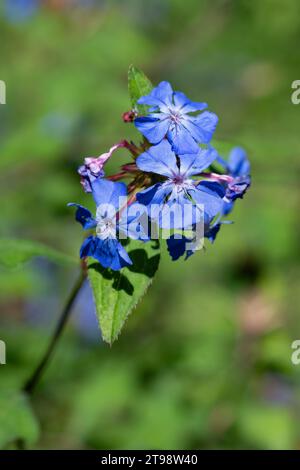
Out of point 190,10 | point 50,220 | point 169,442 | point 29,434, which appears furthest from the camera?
point 190,10

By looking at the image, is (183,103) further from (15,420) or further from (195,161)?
(15,420)

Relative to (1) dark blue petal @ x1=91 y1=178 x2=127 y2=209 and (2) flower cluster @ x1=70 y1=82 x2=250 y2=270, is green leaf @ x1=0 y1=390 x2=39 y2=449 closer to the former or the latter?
(2) flower cluster @ x1=70 y1=82 x2=250 y2=270

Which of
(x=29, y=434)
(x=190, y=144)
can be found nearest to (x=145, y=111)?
(x=190, y=144)

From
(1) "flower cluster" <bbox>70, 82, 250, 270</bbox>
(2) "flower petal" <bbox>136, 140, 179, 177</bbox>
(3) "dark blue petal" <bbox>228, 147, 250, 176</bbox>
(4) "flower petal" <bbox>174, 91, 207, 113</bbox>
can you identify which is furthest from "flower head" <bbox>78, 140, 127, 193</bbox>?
(3) "dark blue petal" <bbox>228, 147, 250, 176</bbox>

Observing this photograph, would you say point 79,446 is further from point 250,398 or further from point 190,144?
point 190,144

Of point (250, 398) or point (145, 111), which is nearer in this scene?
point (145, 111)

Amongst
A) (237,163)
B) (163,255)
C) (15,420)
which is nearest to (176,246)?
(237,163)
